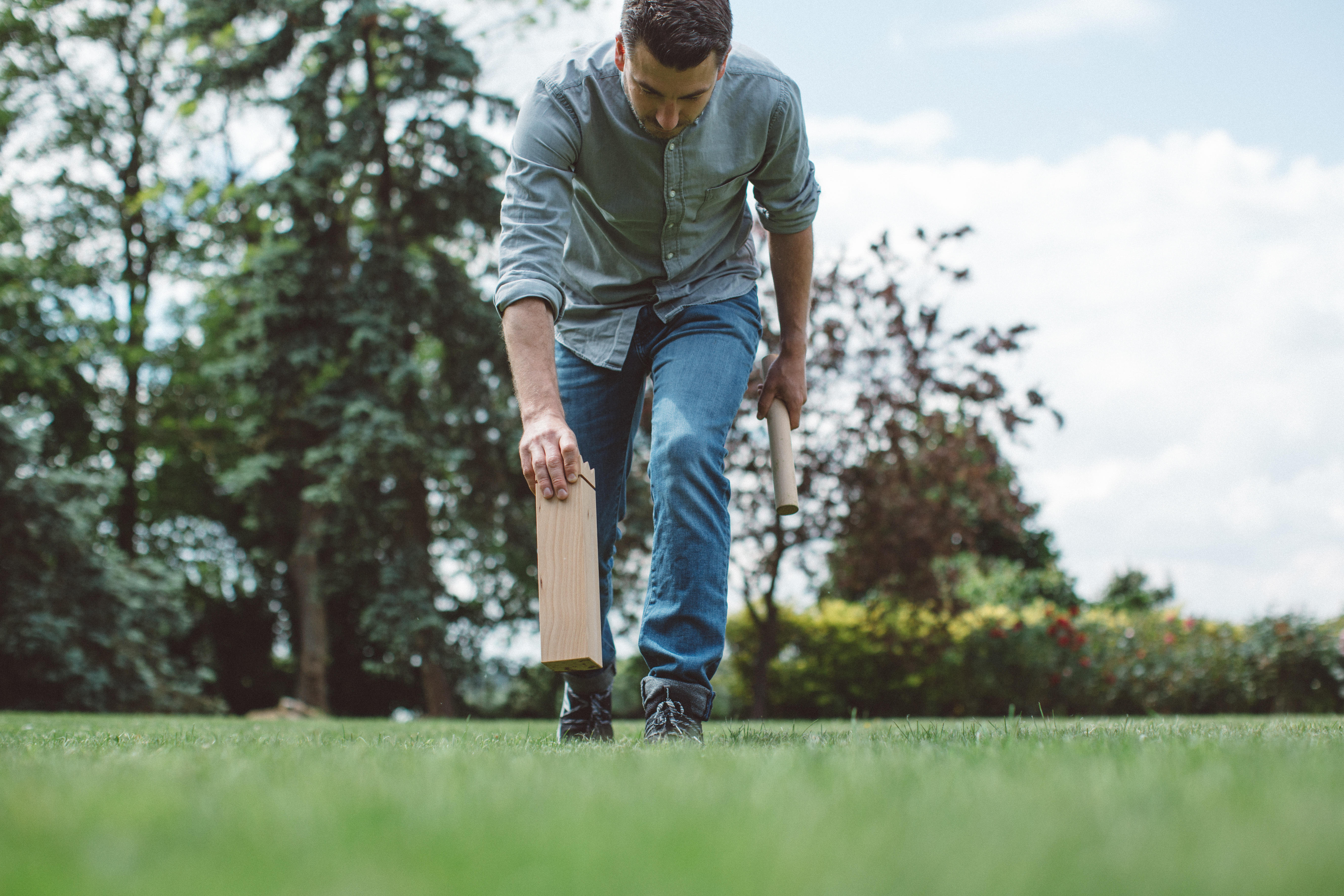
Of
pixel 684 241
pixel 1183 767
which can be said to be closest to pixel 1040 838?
pixel 1183 767

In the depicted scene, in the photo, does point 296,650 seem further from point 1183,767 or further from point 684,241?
point 1183,767

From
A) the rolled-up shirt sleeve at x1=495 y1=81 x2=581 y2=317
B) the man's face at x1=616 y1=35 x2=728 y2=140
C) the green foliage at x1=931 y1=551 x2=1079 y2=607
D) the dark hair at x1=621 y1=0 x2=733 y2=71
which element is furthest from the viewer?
the green foliage at x1=931 y1=551 x2=1079 y2=607

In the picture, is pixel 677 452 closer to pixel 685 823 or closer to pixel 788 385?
pixel 788 385

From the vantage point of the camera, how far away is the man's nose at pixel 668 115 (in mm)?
2785

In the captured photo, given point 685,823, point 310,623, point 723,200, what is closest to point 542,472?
point 723,200

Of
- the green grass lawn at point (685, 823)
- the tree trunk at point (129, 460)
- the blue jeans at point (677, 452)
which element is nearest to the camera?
→ the green grass lawn at point (685, 823)

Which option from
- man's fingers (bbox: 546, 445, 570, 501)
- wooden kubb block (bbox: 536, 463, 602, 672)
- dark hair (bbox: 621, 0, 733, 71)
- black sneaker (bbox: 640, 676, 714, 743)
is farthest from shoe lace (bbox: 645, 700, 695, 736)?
dark hair (bbox: 621, 0, 733, 71)

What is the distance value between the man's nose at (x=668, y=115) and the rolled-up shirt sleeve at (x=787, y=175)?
1.41ft

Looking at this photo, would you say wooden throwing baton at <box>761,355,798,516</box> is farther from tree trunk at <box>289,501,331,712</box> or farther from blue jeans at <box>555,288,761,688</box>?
tree trunk at <box>289,501,331,712</box>

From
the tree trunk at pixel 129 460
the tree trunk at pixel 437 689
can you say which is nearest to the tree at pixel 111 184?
the tree trunk at pixel 129 460

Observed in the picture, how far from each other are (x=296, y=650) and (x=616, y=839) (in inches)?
713

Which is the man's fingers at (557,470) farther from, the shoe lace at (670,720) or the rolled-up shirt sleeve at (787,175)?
the rolled-up shirt sleeve at (787,175)

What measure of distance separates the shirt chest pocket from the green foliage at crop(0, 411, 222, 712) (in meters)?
11.0

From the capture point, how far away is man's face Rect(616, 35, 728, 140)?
2678 mm
